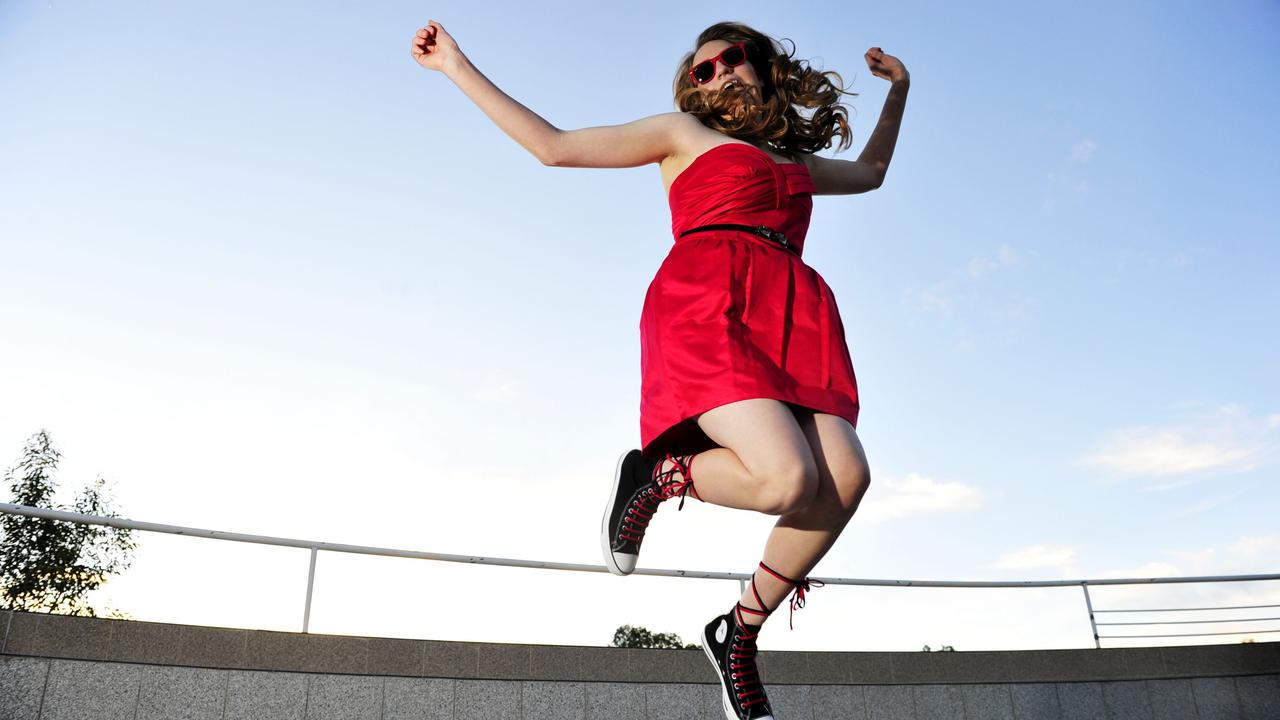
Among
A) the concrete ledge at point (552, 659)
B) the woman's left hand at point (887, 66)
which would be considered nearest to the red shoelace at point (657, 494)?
the woman's left hand at point (887, 66)

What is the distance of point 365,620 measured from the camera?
16.6 ft

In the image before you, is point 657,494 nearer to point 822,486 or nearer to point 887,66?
point 822,486

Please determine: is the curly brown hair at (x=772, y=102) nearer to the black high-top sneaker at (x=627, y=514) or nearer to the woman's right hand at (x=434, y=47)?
the woman's right hand at (x=434, y=47)

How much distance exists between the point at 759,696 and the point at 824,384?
3.01 feet

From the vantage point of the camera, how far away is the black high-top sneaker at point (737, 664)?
246 centimetres

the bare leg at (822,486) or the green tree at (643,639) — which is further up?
the green tree at (643,639)

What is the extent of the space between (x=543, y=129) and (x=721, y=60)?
0.71 metres

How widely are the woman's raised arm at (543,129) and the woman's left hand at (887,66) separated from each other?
3.57 ft

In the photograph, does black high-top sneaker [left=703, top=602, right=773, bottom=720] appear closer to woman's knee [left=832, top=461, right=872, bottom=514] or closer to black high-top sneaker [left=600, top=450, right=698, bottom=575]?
black high-top sneaker [left=600, top=450, right=698, bottom=575]

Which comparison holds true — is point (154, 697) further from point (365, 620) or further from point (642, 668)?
point (642, 668)

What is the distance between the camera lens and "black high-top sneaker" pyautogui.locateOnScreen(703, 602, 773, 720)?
8.07 ft

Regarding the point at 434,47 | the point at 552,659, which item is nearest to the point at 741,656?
the point at 434,47

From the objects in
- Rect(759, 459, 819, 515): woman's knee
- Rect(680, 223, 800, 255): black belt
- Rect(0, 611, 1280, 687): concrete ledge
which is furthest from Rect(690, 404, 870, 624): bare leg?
Rect(0, 611, 1280, 687): concrete ledge

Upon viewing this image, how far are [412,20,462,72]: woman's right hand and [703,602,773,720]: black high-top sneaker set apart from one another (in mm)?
1760
